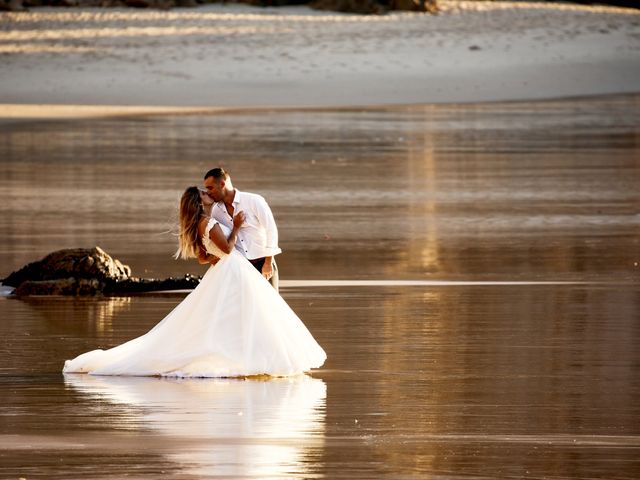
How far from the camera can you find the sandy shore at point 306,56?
154 feet

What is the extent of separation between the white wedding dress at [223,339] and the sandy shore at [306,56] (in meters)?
29.8

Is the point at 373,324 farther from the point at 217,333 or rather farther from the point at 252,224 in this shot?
the point at 217,333

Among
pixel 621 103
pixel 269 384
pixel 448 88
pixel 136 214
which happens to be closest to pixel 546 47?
pixel 448 88

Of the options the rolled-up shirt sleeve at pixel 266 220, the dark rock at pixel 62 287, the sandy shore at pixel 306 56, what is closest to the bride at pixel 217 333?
the rolled-up shirt sleeve at pixel 266 220

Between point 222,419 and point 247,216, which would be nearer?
point 222,419

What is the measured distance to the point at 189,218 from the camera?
10.1 m

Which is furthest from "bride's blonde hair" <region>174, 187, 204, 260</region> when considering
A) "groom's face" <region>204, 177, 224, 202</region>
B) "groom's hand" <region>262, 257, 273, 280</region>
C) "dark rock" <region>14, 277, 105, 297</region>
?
"dark rock" <region>14, 277, 105, 297</region>

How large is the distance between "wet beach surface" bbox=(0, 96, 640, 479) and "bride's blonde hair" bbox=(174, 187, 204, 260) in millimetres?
736

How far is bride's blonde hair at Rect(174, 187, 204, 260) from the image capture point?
1010cm

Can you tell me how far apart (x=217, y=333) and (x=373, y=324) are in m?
2.18

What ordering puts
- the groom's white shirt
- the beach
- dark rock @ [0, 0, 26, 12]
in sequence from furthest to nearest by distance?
1. dark rock @ [0, 0, 26, 12]
2. the groom's white shirt
3. the beach

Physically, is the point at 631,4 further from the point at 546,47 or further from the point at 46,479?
the point at 46,479

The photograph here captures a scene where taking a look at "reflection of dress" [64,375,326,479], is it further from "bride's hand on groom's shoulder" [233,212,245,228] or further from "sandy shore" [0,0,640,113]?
"sandy shore" [0,0,640,113]

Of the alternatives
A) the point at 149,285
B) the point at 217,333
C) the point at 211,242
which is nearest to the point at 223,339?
the point at 217,333
